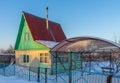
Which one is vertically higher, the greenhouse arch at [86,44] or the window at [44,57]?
the greenhouse arch at [86,44]

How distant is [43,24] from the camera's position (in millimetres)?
23828

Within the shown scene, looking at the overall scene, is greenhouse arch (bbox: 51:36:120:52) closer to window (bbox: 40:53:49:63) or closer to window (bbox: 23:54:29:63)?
window (bbox: 40:53:49:63)

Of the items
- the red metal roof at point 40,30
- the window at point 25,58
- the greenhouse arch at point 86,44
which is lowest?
the window at point 25,58

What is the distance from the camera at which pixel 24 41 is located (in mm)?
21656

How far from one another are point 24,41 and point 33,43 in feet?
5.40

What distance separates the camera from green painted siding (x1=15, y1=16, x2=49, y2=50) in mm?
20297

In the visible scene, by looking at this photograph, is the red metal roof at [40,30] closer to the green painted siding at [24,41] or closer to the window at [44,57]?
the green painted siding at [24,41]

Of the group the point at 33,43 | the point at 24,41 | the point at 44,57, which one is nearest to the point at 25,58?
the point at 24,41

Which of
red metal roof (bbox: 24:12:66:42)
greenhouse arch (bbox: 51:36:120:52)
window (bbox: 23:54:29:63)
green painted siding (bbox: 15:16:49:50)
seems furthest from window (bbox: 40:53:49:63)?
greenhouse arch (bbox: 51:36:120:52)

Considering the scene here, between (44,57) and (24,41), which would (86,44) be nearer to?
(44,57)

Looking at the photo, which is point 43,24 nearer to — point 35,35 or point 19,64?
point 35,35

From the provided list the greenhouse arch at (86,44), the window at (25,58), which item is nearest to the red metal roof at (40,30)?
the window at (25,58)

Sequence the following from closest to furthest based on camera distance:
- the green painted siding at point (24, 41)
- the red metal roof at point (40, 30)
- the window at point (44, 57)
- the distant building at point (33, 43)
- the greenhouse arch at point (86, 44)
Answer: the greenhouse arch at point (86, 44) < the window at point (44, 57) < the distant building at point (33, 43) < the green painted siding at point (24, 41) < the red metal roof at point (40, 30)

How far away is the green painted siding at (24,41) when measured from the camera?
20297mm
